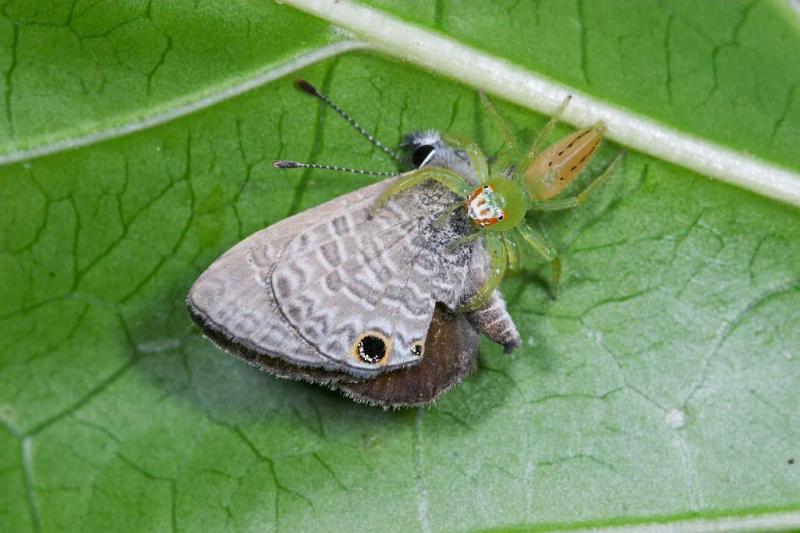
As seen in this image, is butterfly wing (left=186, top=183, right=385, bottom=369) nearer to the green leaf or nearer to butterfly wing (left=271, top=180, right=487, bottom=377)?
butterfly wing (left=271, top=180, right=487, bottom=377)

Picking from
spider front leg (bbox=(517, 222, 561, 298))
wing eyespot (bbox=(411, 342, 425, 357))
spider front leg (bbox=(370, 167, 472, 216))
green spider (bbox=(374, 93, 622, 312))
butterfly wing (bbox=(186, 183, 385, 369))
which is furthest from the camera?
spider front leg (bbox=(517, 222, 561, 298))

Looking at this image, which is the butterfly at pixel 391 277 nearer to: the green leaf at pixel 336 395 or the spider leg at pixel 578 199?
the spider leg at pixel 578 199

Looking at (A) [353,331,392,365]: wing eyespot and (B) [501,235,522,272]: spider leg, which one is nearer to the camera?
(A) [353,331,392,365]: wing eyespot

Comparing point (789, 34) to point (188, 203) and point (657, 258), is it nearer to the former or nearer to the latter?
point (657, 258)

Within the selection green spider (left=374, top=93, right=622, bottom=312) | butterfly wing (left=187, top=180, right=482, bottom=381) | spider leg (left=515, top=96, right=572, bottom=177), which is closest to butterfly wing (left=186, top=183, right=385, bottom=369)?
butterfly wing (left=187, top=180, right=482, bottom=381)

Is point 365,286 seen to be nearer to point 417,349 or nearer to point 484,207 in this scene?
point 417,349

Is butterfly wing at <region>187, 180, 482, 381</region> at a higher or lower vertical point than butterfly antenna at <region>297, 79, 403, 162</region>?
lower

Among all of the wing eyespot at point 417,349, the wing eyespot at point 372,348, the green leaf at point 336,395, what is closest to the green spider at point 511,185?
the green leaf at point 336,395

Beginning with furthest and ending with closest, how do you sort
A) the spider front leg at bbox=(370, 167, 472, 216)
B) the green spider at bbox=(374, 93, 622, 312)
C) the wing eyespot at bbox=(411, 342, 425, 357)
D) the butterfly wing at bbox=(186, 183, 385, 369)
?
the green spider at bbox=(374, 93, 622, 312), the spider front leg at bbox=(370, 167, 472, 216), the wing eyespot at bbox=(411, 342, 425, 357), the butterfly wing at bbox=(186, 183, 385, 369)
